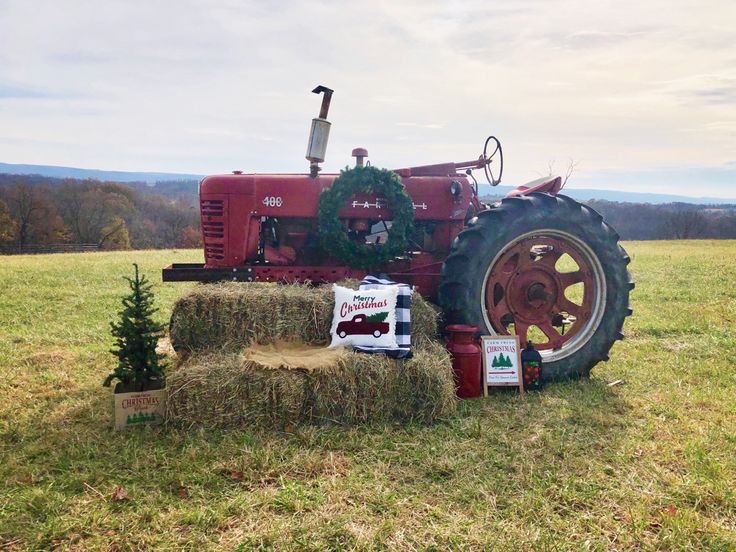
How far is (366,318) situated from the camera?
4.16m

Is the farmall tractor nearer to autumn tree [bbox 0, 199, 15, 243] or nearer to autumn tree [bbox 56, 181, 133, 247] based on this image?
autumn tree [bbox 0, 199, 15, 243]

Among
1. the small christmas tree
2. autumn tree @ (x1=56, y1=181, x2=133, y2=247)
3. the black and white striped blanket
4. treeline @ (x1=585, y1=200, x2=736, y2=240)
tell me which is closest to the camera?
the small christmas tree

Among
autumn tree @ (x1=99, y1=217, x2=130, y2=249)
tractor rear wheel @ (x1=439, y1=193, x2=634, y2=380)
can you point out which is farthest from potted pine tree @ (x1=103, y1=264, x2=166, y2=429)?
autumn tree @ (x1=99, y1=217, x2=130, y2=249)

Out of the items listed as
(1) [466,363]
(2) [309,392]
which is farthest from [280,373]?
(1) [466,363]

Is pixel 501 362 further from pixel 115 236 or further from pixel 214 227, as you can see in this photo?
pixel 115 236

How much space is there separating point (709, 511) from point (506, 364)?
5.99 ft

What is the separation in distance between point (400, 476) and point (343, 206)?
101 inches

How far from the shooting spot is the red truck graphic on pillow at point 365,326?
13.6ft

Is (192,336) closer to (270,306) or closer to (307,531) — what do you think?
(270,306)

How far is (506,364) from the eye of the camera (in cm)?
444

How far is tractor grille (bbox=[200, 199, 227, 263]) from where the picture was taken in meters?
5.06

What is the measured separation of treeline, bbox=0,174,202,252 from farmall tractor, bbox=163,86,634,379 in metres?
32.6

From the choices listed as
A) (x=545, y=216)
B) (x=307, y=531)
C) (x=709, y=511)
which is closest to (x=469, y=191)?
(x=545, y=216)

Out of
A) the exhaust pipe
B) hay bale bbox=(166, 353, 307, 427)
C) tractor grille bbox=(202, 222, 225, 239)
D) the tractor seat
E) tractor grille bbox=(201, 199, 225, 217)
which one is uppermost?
the exhaust pipe
